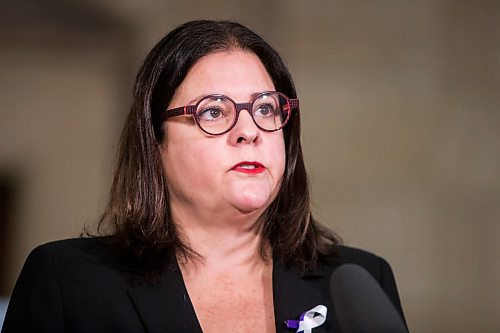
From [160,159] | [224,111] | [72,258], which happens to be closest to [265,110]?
[224,111]

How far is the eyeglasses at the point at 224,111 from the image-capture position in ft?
5.68

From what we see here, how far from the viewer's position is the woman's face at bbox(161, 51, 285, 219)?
5.68ft

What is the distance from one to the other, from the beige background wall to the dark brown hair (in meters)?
1.08

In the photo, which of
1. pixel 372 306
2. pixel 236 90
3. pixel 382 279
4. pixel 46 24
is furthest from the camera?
pixel 46 24

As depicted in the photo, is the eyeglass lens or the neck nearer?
the eyeglass lens

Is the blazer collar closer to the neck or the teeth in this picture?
the neck

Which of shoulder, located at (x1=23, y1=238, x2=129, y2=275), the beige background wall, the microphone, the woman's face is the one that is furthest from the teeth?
the beige background wall

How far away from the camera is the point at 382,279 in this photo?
2.02 m

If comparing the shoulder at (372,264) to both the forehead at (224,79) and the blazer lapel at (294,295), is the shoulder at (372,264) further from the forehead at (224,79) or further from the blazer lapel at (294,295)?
the forehead at (224,79)

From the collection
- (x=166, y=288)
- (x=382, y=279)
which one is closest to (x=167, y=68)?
(x=166, y=288)

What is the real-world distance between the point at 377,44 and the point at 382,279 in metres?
1.27

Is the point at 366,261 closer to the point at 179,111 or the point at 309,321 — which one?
the point at 309,321

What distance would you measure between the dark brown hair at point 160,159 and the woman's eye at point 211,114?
101 millimetres

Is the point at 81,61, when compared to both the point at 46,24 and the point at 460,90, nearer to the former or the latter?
the point at 46,24
